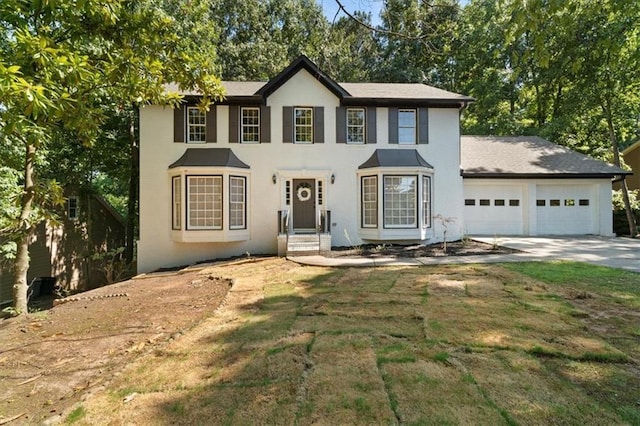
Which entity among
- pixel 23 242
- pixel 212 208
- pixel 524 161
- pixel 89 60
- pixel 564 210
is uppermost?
pixel 89 60

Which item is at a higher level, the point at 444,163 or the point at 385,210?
the point at 444,163

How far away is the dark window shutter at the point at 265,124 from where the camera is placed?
12305 mm

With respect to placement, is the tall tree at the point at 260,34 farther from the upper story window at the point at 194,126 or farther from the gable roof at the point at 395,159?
the gable roof at the point at 395,159

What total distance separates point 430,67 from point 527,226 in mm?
15256

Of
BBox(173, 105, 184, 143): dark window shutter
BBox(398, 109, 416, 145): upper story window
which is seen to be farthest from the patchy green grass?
BBox(173, 105, 184, 143): dark window shutter

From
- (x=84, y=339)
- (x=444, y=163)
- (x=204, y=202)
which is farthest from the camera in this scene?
(x=444, y=163)

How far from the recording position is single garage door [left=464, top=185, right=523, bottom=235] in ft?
46.9

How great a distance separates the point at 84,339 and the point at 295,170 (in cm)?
845

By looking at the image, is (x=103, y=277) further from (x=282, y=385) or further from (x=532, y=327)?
(x=532, y=327)

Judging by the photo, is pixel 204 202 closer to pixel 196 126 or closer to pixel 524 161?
pixel 196 126

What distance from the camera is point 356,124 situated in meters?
12.7

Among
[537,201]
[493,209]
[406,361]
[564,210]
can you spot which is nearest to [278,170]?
[493,209]

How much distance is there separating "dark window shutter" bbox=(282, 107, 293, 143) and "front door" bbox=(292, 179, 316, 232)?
1.56 m

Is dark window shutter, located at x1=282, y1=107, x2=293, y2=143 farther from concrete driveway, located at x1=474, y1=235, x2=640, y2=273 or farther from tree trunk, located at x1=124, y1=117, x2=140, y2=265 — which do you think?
concrete driveway, located at x1=474, y1=235, x2=640, y2=273
